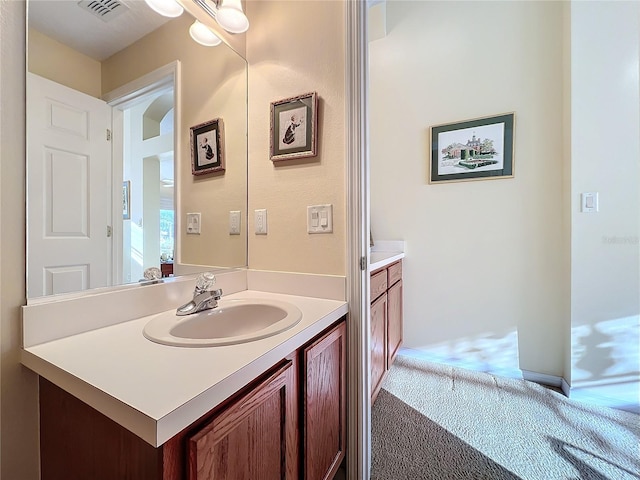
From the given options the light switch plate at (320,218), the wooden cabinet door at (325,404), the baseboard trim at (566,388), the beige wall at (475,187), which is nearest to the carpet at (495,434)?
the baseboard trim at (566,388)

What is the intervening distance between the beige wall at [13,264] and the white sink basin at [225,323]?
0.27 m

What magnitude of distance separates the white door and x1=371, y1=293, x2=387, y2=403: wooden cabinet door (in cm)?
123

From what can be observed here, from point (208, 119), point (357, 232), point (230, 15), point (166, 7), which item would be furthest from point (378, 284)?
point (166, 7)

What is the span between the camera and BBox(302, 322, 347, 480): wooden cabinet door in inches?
30.7

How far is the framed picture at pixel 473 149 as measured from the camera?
1.88m

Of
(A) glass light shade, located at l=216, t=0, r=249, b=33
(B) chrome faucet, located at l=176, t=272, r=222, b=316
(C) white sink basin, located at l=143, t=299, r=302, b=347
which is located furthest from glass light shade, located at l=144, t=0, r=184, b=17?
(C) white sink basin, located at l=143, t=299, r=302, b=347

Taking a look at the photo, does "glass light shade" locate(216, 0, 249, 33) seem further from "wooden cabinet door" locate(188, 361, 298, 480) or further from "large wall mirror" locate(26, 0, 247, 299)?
"wooden cabinet door" locate(188, 361, 298, 480)

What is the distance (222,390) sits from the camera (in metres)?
0.48

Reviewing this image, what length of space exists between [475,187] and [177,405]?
7.26 ft

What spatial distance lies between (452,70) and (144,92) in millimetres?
2152

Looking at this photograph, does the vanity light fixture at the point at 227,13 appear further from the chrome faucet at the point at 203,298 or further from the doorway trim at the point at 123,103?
the chrome faucet at the point at 203,298

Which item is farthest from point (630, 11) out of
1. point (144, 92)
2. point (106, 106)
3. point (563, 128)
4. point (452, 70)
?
point (106, 106)

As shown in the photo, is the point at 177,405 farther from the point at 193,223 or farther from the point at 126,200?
the point at 193,223

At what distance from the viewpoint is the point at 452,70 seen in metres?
2.04
